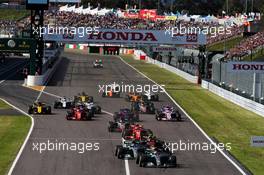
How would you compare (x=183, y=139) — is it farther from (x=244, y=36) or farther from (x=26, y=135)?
(x=244, y=36)

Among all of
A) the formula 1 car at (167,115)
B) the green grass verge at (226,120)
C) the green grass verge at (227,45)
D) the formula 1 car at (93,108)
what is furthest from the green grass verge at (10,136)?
the green grass verge at (227,45)

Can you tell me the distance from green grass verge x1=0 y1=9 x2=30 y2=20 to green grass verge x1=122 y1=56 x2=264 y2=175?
118061mm

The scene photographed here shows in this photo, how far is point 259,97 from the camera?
1772 inches

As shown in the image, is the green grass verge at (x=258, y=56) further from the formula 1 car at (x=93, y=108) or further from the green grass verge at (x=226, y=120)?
the formula 1 car at (x=93, y=108)

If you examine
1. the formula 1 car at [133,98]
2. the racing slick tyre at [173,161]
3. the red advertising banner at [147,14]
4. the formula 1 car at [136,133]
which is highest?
the red advertising banner at [147,14]

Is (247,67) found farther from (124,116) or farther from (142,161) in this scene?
(142,161)

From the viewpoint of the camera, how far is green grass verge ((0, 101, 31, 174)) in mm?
26155

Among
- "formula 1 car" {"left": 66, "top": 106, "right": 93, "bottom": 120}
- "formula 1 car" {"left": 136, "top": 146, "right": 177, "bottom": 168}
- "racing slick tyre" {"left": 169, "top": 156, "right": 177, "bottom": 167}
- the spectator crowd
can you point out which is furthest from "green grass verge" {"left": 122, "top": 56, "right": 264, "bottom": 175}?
the spectator crowd

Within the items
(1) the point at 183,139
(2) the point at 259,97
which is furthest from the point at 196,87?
(1) the point at 183,139

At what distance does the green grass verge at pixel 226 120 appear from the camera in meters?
29.1

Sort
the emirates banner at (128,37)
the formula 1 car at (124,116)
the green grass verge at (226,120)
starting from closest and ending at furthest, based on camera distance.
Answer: the green grass verge at (226,120) < the formula 1 car at (124,116) < the emirates banner at (128,37)

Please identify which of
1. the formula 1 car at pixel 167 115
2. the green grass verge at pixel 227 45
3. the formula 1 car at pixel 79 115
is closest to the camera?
the formula 1 car at pixel 79 115

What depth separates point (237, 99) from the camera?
50.0 metres

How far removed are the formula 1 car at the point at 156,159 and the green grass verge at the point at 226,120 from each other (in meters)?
3.02
